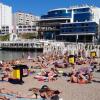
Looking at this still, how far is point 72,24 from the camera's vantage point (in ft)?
379

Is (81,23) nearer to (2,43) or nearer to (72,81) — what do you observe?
(2,43)

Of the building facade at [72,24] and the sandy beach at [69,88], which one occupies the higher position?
the building facade at [72,24]

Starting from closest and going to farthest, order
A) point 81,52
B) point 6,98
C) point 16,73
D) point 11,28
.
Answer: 1. point 6,98
2. point 16,73
3. point 81,52
4. point 11,28

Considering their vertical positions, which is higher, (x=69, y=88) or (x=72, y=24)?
(x=72, y=24)

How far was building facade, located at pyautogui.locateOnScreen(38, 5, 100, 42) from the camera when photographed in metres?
112

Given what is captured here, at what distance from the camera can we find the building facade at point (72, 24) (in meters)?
112

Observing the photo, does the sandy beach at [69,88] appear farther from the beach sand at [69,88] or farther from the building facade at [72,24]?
the building facade at [72,24]

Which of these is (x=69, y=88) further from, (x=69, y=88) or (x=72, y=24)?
(x=72, y=24)

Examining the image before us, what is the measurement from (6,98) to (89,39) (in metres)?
99.0

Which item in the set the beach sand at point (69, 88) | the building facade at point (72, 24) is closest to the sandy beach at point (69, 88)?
the beach sand at point (69, 88)

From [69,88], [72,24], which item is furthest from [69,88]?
[72,24]

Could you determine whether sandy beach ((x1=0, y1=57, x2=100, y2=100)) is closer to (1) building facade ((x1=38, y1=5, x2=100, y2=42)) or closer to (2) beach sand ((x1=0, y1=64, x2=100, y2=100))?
(2) beach sand ((x1=0, y1=64, x2=100, y2=100))

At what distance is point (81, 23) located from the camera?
371 feet

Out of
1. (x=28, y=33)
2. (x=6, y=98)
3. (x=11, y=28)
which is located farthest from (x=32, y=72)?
(x=11, y=28)
